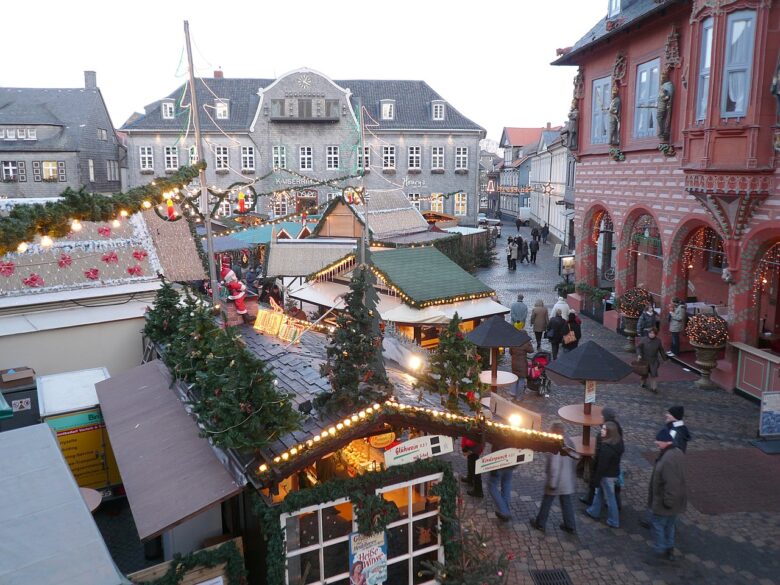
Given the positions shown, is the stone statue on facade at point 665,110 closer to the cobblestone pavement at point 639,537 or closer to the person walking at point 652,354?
the person walking at point 652,354

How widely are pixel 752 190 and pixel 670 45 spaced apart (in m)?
5.81

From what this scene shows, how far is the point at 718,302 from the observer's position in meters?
21.7

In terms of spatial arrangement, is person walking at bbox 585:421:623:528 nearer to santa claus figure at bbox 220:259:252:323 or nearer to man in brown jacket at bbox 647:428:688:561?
man in brown jacket at bbox 647:428:688:561

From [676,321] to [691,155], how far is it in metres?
4.51

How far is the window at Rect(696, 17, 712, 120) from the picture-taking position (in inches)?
595

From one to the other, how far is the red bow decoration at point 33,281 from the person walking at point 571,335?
1238cm

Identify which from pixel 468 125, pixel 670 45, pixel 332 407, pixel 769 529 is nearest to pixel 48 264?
pixel 332 407

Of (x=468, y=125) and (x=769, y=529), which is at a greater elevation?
(x=468, y=125)

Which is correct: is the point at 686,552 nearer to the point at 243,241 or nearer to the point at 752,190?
the point at 752,190

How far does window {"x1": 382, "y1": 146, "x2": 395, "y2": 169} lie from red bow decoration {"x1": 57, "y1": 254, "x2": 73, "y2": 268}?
35.7m

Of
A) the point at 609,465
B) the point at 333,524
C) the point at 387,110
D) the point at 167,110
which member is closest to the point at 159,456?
the point at 333,524

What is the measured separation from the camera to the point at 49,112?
48062 millimetres

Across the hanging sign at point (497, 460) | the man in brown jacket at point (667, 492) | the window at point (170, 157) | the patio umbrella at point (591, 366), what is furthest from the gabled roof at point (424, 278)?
the window at point (170, 157)

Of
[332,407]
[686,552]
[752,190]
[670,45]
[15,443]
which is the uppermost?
[670,45]
